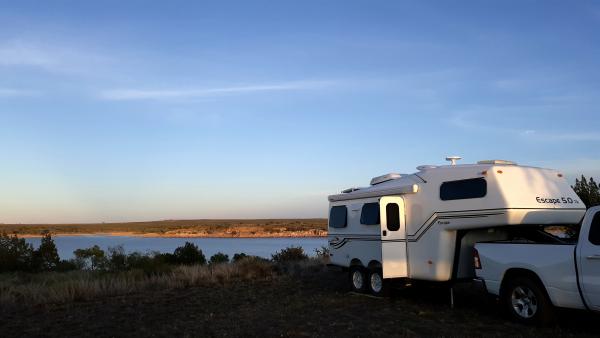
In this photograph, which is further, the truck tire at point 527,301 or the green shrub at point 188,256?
the green shrub at point 188,256

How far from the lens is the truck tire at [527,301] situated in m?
9.24

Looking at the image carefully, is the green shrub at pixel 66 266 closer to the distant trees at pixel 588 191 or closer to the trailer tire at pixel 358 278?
the trailer tire at pixel 358 278

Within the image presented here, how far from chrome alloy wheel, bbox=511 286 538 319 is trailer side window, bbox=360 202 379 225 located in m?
4.04

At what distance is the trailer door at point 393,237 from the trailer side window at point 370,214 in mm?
474

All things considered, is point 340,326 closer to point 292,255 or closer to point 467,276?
point 467,276

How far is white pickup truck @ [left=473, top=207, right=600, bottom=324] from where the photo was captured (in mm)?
8594

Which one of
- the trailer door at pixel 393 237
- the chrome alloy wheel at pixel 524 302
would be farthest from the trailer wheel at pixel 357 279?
the chrome alloy wheel at pixel 524 302

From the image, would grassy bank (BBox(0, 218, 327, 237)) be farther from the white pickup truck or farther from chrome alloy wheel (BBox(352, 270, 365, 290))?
the white pickup truck

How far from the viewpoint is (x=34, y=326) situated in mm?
10602

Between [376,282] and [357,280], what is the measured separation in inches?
34.7

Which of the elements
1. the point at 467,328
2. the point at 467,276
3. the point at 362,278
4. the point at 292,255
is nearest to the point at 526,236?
the point at 467,276

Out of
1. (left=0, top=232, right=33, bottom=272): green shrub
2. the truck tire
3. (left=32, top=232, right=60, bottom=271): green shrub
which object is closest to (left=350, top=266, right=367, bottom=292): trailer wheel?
the truck tire

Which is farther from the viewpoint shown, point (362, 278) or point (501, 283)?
point (362, 278)

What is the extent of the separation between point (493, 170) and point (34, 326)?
28.7 feet
